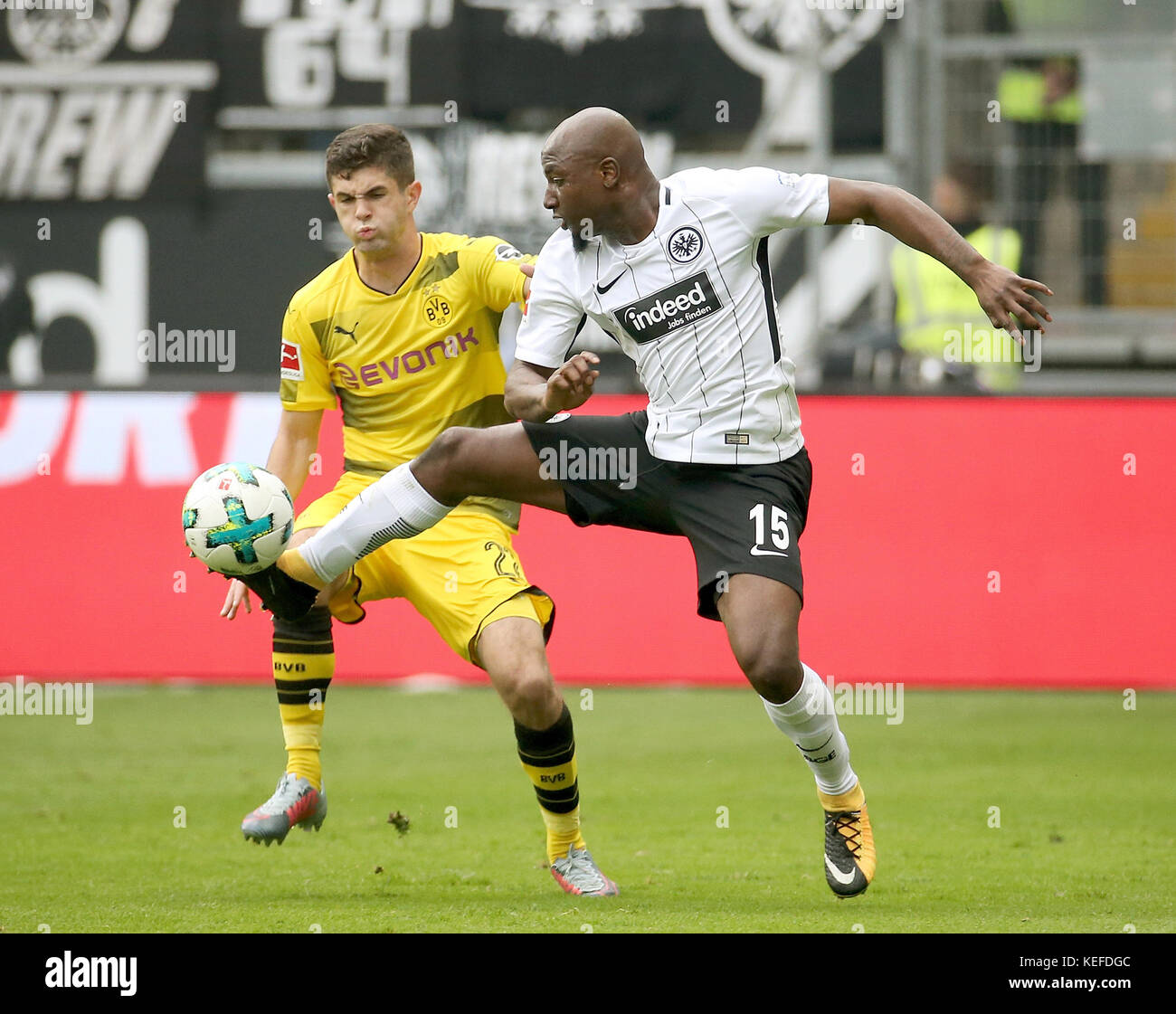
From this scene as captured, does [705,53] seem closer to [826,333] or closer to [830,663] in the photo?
[826,333]

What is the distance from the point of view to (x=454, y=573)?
19.2 ft

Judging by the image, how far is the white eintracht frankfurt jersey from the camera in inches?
206

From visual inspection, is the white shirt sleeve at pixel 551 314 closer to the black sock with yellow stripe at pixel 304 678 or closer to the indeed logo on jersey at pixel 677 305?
the indeed logo on jersey at pixel 677 305

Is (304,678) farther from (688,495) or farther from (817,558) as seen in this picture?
(817,558)

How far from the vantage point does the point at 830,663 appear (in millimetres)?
9461

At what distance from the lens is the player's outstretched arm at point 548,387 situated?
15.9ft

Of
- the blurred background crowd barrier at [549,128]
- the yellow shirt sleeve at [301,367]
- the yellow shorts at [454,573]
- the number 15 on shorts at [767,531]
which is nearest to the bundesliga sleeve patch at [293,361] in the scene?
the yellow shirt sleeve at [301,367]

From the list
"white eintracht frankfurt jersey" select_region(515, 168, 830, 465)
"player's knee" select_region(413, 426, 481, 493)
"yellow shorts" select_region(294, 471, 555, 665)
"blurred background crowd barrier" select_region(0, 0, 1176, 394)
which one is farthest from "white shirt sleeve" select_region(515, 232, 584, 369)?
"blurred background crowd barrier" select_region(0, 0, 1176, 394)

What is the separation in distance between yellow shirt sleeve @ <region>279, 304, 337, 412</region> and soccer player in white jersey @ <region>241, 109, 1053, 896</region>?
700 millimetres

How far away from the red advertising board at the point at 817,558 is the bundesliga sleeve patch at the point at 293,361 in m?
3.60

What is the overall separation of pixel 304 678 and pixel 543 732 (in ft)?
2.93

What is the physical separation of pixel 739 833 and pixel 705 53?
6.98 meters

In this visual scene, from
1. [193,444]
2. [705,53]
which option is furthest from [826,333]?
[193,444]

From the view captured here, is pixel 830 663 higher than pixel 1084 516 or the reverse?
the reverse
